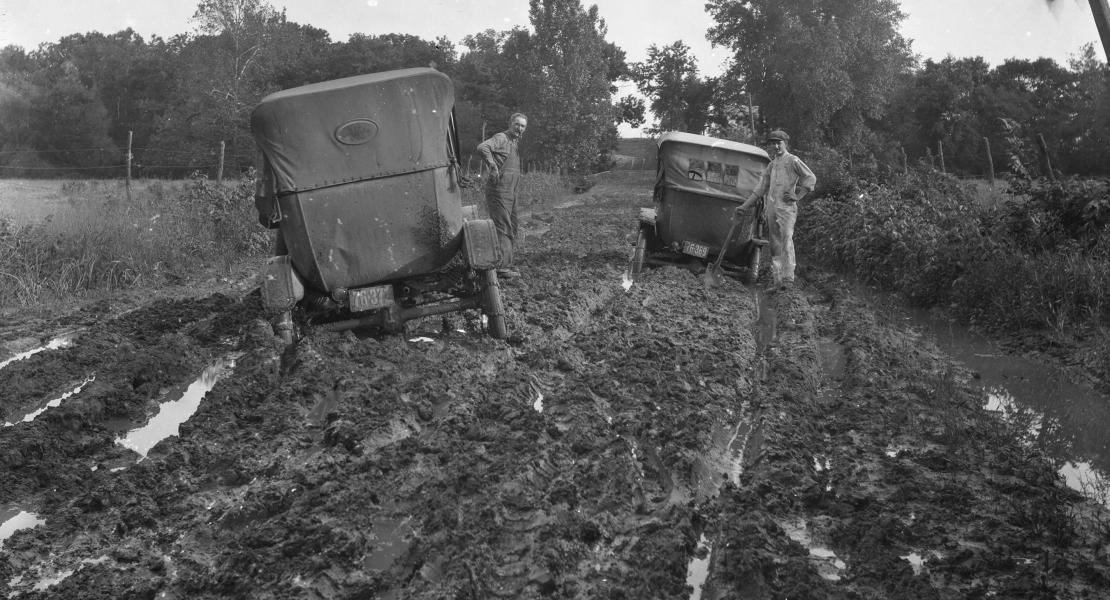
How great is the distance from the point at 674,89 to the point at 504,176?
55.1 meters

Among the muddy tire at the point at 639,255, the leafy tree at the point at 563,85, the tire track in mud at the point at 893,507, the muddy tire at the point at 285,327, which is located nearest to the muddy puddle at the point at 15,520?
the tire track in mud at the point at 893,507

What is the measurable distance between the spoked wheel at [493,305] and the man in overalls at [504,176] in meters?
3.22

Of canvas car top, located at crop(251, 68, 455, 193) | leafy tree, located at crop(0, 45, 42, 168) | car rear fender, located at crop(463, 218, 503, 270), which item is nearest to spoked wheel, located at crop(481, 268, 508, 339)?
car rear fender, located at crop(463, 218, 503, 270)

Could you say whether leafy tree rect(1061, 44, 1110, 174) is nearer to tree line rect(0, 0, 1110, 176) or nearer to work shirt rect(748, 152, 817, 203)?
tree line rect(0, 0, 1110, 176)

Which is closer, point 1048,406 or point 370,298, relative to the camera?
point 1048,406

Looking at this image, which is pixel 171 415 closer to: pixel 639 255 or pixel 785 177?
pixel 639 255

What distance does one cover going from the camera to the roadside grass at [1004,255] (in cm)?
854

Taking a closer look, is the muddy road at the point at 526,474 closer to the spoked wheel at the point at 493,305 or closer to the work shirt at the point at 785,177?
the spoked wheel at the point at 493,305

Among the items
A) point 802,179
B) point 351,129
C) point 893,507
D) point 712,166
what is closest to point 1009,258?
point 802,179

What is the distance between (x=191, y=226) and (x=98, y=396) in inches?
337

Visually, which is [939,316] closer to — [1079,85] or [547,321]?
[547,321]

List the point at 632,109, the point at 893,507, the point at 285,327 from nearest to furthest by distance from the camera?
the point at 893,507
the point at 285,327
the point at 632,109

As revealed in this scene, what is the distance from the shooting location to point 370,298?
776cm

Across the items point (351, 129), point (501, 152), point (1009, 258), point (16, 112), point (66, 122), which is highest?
point (351, 129)
